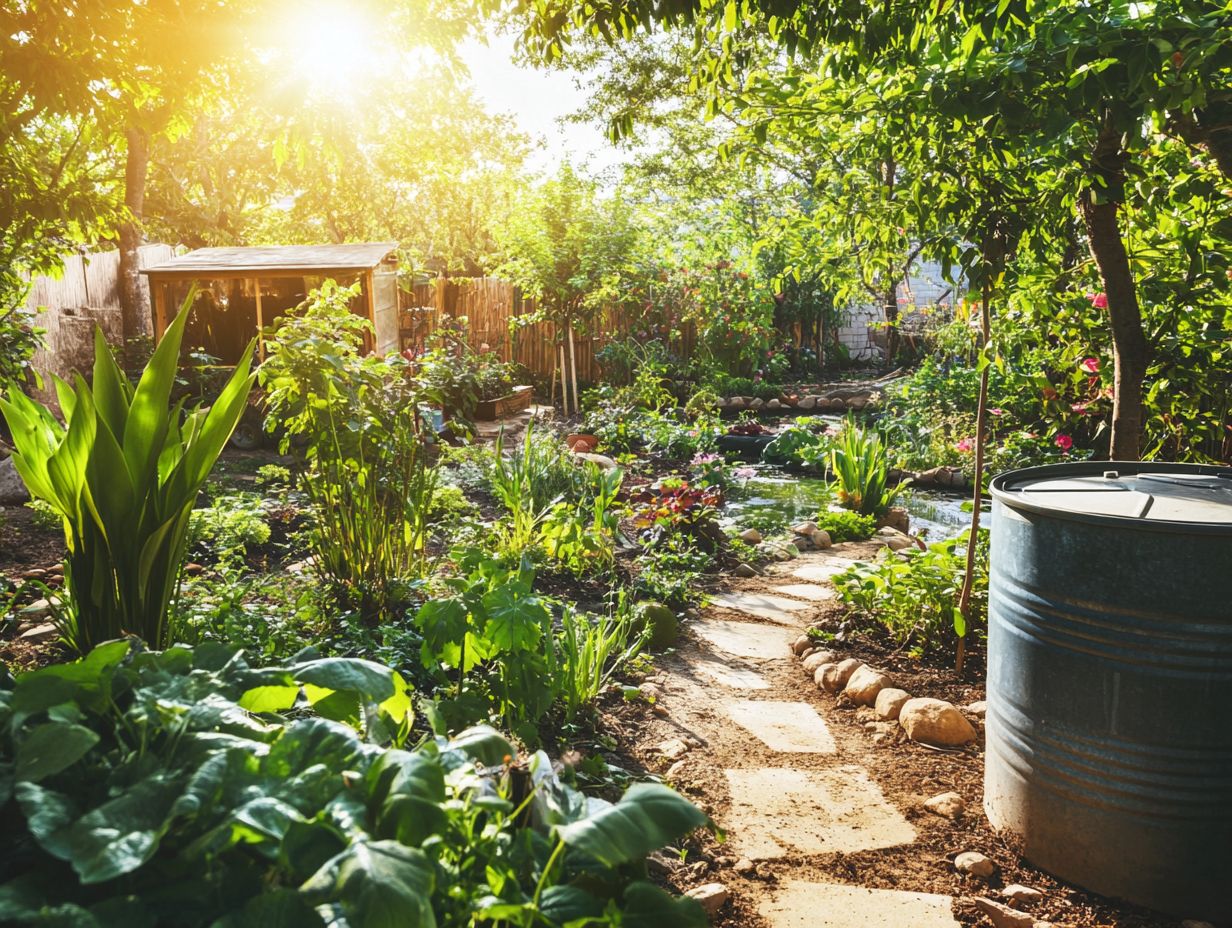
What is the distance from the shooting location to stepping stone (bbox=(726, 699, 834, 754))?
2.83 metres

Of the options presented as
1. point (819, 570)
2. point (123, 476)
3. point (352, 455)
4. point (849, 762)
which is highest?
point (123, 476)

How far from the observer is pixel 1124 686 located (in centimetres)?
191

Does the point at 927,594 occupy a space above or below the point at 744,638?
above

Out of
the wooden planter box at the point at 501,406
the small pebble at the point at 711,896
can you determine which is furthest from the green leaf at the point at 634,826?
the wooden planter box at the point at 501,406

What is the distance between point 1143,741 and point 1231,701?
0.19 meters

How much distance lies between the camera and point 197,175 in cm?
1830

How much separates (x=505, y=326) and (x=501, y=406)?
3.21 metres

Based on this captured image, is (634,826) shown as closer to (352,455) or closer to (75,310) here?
(352,455)

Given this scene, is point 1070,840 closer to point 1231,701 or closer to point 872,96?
point 1231,701

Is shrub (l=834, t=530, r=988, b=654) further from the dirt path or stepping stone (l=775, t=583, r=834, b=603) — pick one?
stepping stone (l=775, t=583, r=834, b=603)

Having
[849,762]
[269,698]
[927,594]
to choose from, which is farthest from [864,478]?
[269,698]

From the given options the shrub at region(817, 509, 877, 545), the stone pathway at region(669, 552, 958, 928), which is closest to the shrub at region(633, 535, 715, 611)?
the stone pathway at region(669, 552, 958, 928)

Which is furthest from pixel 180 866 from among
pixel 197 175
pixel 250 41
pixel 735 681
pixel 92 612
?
pixel 197 175

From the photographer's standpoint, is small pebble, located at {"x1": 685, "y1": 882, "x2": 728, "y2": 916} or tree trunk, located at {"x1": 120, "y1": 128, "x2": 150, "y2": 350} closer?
small pebble, located at {"x1": 685, "y1": 882, "x2": 728, "y2": 916}
